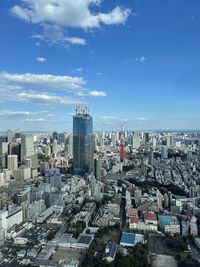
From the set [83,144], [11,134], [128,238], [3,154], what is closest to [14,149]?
[3,154]

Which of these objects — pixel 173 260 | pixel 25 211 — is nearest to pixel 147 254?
pixel 173 260

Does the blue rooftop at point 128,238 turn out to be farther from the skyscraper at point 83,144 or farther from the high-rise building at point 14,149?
the high-rise building at point 14,149

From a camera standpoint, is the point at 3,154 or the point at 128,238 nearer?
the point at 128,238

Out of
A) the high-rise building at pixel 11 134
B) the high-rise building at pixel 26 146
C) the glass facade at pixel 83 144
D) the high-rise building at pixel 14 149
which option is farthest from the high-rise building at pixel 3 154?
the glass facade at pixel 83 144

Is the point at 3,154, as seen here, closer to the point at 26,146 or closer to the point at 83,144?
the point at 26,146

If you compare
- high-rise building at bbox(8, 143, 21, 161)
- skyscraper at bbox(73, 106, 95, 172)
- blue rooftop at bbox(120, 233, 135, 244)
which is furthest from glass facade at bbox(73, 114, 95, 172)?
blue rooftop at bbox(120, 233, 135, 244)

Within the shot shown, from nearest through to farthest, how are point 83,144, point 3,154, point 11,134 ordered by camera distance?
point 83,144 → point 3,154 → point 11,134

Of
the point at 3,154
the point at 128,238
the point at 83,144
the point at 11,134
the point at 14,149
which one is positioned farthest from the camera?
the point at 11,134

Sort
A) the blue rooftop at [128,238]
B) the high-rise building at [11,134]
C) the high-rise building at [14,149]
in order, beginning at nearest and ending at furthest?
the blue rooftop at [128,238] → the high-rise building at [14,149] → the high-rise building at [11,134]

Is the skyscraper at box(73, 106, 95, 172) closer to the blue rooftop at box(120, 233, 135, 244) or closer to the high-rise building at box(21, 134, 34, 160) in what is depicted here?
the high-rise building at box(21, 134, 34, 160)
